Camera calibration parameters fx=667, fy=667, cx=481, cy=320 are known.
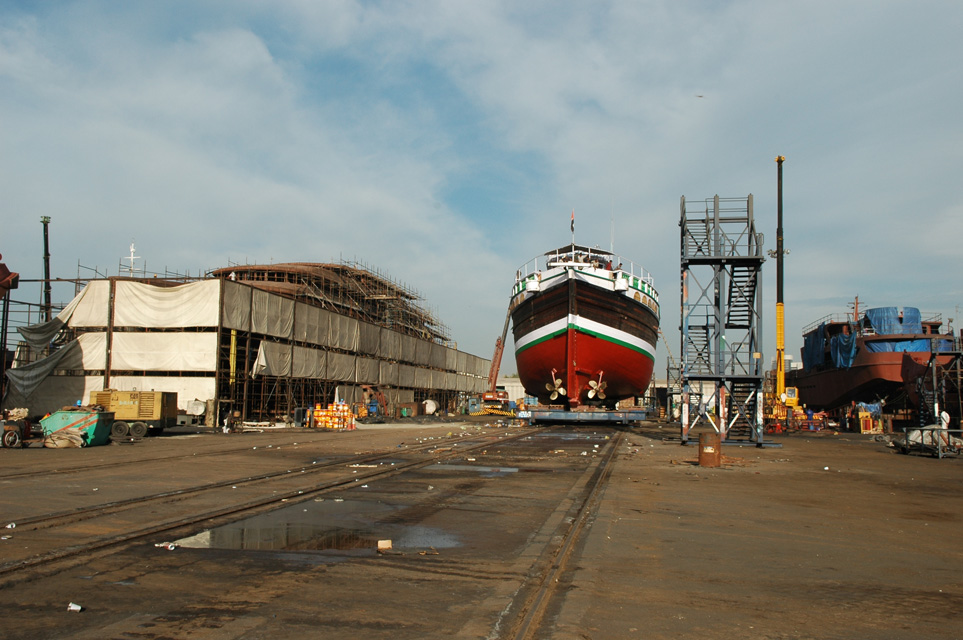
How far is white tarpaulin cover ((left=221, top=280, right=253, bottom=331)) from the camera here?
3519cm

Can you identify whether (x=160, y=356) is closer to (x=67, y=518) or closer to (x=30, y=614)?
(x=67, y=518)

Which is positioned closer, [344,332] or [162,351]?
[162,351]

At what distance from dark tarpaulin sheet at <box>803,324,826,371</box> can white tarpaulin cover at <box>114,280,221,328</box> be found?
1794 inches

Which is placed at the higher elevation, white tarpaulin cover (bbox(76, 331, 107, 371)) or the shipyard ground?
white tarpaulin cover (bbox(76, 331, 107, 371))

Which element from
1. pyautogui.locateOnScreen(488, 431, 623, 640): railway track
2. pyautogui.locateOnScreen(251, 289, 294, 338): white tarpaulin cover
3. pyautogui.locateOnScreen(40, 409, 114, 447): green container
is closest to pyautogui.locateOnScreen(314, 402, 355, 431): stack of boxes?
pyautogui.locateOnScreen(251, 289, 294, 338): white tarpaulin cover

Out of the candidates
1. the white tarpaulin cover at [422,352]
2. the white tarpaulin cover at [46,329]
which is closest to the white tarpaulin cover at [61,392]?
the white tarpaulin cover at [46,329]

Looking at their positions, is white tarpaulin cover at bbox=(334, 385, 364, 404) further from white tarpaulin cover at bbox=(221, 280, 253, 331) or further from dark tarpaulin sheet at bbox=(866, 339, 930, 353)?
dark tarpaulin sheet at bbox=(866, 339, 930, 353)

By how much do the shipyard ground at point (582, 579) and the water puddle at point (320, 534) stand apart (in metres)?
0.26

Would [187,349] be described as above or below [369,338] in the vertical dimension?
below

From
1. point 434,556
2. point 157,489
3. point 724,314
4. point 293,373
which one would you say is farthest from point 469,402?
point 434,556

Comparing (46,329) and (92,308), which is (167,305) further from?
(46,329)

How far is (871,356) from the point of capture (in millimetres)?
43125

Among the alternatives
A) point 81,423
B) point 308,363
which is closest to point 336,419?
point 308,363

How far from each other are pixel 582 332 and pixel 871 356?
78.9ft
